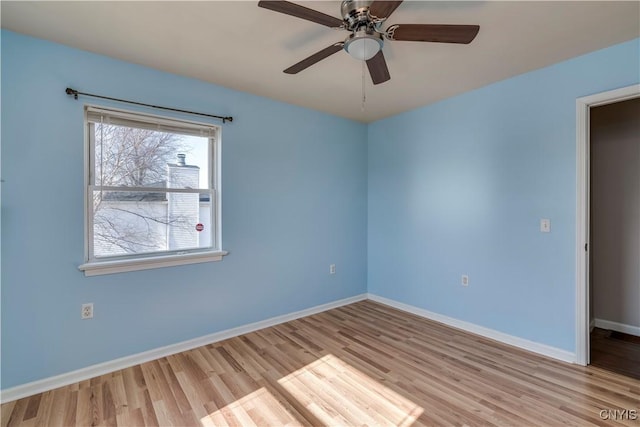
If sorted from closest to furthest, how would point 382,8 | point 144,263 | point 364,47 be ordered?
point 382,8, point 364,47, point 144,263

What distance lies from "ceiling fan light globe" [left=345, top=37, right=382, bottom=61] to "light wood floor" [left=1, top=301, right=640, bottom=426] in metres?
2.14

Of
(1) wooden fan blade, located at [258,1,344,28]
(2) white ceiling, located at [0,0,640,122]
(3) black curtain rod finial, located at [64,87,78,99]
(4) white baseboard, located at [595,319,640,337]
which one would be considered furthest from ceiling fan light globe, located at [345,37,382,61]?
(4) white baseboard, located at [595,319,640,337]

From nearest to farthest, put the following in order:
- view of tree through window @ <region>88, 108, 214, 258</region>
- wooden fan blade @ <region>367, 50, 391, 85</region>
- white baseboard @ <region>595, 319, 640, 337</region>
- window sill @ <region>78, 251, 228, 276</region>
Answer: wooden fan blade @ <region>367, 50, 391, 85</region>
window sill @ <region>78, 251, 228, 276</region>
view of tree through window @ <region>88, 108, 214, 258</region>
white baseboard @ <region>595, 319, 640, 337</region>

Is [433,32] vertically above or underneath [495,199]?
above

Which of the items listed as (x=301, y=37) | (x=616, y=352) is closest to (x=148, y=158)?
(x=301, y=37)

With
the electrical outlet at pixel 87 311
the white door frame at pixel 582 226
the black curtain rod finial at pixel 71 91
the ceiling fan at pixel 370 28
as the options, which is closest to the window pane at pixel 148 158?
the black curtain rod finial at pixel 71 91

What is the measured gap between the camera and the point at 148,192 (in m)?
2.58

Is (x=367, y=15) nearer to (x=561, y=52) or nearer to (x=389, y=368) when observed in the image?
(x=561, y=52)

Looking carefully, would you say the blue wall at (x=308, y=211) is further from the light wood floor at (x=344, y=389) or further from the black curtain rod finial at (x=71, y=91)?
the light wood floor at (x=344, y=389)

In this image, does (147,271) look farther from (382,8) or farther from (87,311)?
(382,8)

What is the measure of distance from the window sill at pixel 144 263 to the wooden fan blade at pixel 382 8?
2.32 metres

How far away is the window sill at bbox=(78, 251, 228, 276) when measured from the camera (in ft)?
7.47

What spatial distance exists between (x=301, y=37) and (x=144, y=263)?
2.14m

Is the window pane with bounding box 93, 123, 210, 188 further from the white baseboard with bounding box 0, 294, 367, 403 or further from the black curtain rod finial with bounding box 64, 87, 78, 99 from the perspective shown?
the white baseboard with bounding box 0, 294, 367, 403
